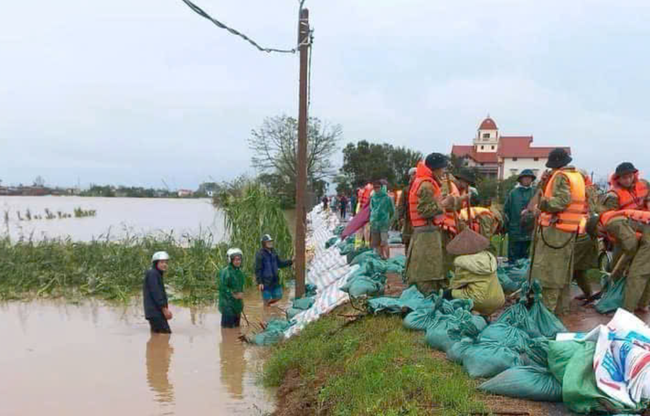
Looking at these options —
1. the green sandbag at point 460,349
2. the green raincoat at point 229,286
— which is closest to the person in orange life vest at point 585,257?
the green sandbag at point 460,349

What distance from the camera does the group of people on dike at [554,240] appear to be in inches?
208

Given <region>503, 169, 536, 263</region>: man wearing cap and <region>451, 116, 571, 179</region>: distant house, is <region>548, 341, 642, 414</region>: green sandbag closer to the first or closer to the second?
<region>503, 169, 536, 263</region>: man wearing cap

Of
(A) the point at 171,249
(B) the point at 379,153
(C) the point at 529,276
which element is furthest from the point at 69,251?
(B) the point at 379,153

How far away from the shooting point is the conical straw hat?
5.46m

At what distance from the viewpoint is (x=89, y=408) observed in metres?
5.45

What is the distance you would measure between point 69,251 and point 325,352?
930cm

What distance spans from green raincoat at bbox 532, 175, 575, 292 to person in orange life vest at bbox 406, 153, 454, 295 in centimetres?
97

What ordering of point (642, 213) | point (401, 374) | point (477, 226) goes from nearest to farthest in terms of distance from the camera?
point (401, 374), point (642, 213), point (477, 226)

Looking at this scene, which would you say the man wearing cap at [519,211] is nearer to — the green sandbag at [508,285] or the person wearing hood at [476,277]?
the green sandbag at [508,285]

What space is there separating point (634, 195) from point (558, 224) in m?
0.95

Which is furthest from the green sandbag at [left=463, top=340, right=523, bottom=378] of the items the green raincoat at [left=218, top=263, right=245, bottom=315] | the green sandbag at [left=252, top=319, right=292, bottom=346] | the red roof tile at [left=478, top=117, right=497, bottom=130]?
the red roof tile at [left=478, top=117, right=497, bottom=130]

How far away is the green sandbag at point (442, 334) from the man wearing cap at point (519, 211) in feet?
11.4

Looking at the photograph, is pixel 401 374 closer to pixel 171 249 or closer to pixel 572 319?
pixel 572 319

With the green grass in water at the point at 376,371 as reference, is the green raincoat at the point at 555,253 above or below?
above
